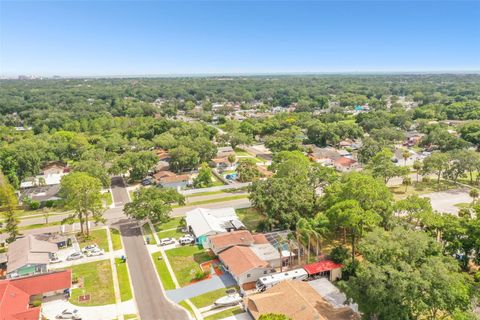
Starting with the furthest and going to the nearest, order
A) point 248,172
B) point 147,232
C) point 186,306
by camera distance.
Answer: point 248,172
point 147,232
point 186,306

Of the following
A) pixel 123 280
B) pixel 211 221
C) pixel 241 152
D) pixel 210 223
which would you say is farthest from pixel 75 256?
pixel 241 152

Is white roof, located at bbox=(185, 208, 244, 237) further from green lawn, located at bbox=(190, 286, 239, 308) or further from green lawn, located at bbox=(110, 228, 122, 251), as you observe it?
green lawn, located at bbox=(190, 286, 239, 308)

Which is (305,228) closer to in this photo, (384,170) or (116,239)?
(116,239)

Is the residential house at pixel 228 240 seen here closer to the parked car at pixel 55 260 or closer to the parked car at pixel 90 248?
the parked car at pixel 90 248

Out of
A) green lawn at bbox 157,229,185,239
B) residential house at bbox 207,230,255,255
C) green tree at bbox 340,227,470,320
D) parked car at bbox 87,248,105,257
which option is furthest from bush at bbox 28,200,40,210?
green tree at bbox 340,227,470,320

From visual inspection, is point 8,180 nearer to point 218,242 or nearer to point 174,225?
point 174,225
